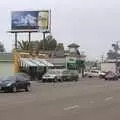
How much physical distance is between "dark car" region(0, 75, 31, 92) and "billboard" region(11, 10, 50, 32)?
49632 millimetres

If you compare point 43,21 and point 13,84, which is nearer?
point 13,84

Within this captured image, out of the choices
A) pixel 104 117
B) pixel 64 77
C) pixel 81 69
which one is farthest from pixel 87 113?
pixel 81 69

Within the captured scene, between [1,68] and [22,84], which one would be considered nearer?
[22,84]

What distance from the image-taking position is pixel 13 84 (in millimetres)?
40719

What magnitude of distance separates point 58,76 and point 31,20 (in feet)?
76.1

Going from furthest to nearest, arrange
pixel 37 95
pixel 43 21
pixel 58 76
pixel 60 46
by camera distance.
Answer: pixel 60 46 → pixel 43 21 → pixel 58 76 → pixel 37 95

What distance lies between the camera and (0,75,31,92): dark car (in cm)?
4065

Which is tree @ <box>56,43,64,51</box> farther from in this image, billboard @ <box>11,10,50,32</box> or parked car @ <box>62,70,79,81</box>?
parked car @ <box>62,70,79,81</box>

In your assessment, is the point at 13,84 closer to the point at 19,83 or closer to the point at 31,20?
the point at 19,83

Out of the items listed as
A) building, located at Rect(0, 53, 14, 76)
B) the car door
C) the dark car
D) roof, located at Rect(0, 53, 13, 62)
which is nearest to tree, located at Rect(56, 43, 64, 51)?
roof, located at Rect(0, 53, 13, 62)

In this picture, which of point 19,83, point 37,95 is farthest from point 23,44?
point 37,95

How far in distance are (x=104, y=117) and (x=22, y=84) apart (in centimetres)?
2344

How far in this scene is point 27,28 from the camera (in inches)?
3669

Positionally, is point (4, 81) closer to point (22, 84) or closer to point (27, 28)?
point (22, 84)
